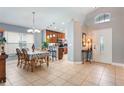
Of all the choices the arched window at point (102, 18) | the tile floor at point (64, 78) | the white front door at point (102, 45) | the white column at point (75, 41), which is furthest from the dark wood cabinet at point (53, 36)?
the tile floor at point (64, 78)

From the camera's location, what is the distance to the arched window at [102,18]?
681 centimetres

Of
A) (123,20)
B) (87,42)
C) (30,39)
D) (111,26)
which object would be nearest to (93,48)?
(87,42)

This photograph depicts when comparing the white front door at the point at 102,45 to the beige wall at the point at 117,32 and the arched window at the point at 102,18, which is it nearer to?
the beige wall at the point at 117,32

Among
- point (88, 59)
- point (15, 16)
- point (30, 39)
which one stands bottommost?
point (88, 59)

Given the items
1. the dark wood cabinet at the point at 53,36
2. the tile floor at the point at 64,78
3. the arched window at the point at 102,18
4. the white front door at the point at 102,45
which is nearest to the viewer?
the tile floor at the point at 64,78

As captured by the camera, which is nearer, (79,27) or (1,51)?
(1,51)

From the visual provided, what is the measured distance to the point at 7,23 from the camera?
7.51m

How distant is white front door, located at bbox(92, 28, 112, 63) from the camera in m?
6.64

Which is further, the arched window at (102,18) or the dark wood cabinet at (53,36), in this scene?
the dark wood cabinet at (53,36)

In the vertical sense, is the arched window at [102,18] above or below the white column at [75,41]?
above

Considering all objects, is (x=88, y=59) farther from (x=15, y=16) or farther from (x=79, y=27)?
(x=15, y=16)

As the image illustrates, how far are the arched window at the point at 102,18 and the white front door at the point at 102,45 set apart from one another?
602 mm

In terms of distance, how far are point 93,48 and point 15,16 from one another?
524 centimetres

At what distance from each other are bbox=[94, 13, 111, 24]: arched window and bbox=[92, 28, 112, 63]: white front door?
1.98 feet
